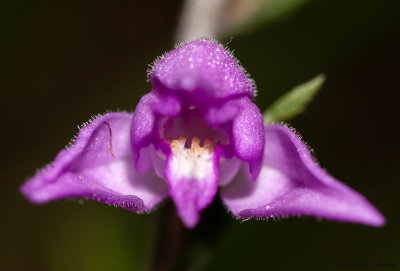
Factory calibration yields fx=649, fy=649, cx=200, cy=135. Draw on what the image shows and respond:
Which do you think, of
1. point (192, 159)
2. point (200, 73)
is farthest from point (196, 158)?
point (200, 73)

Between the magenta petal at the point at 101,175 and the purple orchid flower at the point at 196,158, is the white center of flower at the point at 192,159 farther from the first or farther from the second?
the magenta petal at the point at 101,175

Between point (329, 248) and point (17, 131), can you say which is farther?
point (17, 131)

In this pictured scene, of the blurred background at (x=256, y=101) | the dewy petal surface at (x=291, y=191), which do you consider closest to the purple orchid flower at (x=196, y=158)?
the dewy petal surface at (x=291, y=191)

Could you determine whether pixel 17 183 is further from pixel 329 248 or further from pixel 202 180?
pixel 202 180

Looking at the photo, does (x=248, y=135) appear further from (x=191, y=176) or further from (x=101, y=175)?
(x=101, y=175)

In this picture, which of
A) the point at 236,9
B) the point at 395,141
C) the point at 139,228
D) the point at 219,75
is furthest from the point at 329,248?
the point at 219,75

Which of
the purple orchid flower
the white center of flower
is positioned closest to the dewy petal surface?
the purple orchid flower

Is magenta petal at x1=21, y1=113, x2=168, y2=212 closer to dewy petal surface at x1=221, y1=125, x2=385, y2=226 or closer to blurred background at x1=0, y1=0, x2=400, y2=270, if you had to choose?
dewy petal surface at x1=221, y1=125, x2=385, y2=226
